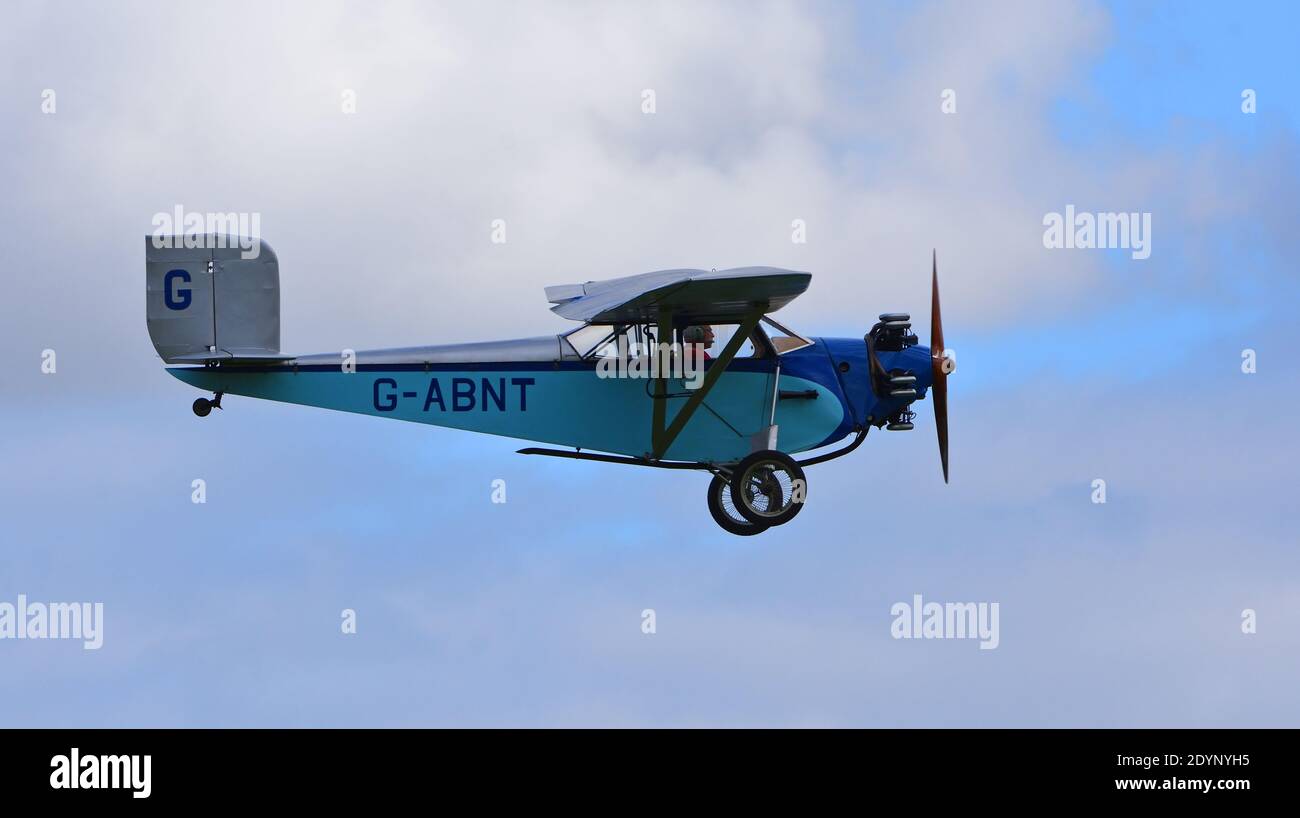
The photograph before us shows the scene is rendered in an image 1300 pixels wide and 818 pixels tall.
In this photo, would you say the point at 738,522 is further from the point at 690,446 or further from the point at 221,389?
the point at 221,389

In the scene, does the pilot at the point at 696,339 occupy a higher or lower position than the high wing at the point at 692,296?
lower

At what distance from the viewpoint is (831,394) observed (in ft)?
85.0

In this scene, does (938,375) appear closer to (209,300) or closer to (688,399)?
(688,399)

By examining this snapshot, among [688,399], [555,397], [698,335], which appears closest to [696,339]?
[698,335]

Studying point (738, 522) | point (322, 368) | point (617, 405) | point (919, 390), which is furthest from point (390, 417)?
point (919, 390)

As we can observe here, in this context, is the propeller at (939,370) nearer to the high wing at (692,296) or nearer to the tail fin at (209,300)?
the high wing at (692,296)

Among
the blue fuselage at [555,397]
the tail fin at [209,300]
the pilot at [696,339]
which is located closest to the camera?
the tail fin at [209,300]

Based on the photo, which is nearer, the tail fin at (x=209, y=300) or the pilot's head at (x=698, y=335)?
the tail fin at (x=209, y=300)

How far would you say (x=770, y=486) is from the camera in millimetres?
25234

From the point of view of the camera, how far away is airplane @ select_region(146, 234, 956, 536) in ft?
82.1

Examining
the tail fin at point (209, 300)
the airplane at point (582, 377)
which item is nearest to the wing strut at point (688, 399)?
the airplane at point (582, 377)

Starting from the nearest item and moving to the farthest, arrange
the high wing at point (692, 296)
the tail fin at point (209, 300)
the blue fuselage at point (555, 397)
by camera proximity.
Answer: the high wing at point (692, 296)
the tail fin at point (209, 300)
the blue fuselage at point (555, 397)

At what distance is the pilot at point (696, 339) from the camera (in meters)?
25.4

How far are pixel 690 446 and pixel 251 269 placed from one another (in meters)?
5.89
